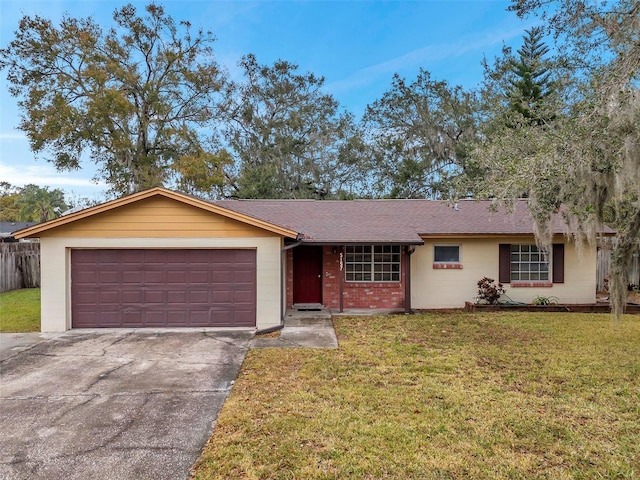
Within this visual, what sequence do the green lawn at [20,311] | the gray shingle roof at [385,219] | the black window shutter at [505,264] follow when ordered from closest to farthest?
1. the green lawn at [20,311]
2. the gray shingle roof at [385,219]
3. the black window shutter at [505,264]

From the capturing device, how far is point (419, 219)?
12195 millimetres

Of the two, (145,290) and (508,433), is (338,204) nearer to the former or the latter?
(145,290)

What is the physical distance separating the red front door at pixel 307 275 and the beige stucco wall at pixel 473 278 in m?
2.92

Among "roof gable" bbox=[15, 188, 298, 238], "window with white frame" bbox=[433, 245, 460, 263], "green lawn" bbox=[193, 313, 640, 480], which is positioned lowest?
"green lawn" bbox=[193, 313, 640, 480]

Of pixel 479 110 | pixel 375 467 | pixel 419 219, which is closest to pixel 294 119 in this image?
pixel 479 110

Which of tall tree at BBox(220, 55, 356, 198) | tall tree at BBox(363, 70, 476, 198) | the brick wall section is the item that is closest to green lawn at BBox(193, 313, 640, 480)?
the brick wall section

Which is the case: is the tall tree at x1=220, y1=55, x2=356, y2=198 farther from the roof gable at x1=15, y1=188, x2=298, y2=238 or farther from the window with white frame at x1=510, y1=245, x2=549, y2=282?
the roof gable at x1=15, y1=188, x2=298, y2=238

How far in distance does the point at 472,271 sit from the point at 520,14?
680 cm

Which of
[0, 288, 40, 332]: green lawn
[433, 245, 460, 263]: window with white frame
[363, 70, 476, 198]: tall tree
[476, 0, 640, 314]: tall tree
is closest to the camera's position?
[476, 0, 640, 314]: tall tree

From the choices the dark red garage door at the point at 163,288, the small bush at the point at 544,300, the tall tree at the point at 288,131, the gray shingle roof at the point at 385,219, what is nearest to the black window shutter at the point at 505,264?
the gray shingle roof at the point at 385,219

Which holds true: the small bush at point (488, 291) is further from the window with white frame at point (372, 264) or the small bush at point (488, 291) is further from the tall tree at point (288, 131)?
the tall tree at point (288, 131)

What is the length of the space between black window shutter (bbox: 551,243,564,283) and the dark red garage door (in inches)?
359

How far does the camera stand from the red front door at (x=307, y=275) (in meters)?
11.6

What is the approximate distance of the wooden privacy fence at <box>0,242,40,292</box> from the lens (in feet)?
46.6
